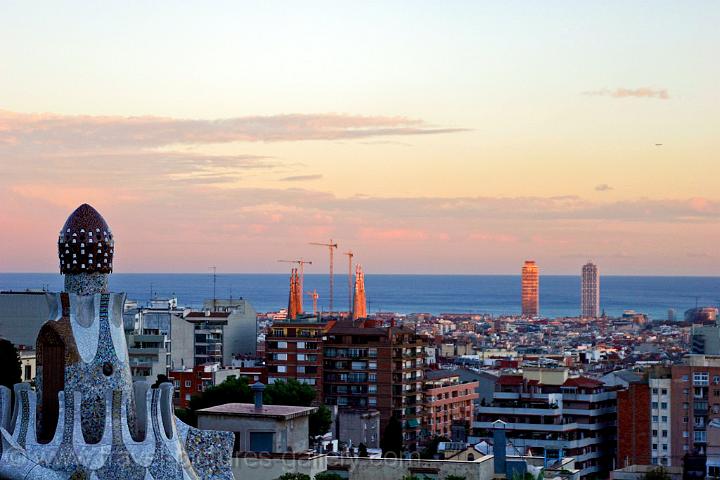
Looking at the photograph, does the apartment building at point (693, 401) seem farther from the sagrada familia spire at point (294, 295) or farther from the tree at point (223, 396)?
the sagrada familia spire at point (294, 295)

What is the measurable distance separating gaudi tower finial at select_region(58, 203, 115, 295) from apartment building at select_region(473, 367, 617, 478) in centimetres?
4074

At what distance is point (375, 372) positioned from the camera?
64.1m

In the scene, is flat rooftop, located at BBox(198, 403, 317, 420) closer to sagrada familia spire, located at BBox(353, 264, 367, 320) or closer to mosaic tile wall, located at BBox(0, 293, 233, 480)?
mosaic tile wall, located at BBox(0, 293, 233, 480)

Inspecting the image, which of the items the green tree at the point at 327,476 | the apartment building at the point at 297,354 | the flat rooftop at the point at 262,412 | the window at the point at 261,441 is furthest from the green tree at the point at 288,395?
the green tree at the point at 327,476

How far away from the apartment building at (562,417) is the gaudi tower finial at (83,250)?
40.7 meters

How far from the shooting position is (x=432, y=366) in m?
76.7

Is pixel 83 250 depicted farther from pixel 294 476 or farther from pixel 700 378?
pixel 700 378

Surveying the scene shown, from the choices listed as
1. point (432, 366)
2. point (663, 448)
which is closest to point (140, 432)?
point (663, 448)

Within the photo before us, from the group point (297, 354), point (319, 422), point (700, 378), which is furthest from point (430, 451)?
point (297, 354)

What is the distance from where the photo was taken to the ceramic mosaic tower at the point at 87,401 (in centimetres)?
1530

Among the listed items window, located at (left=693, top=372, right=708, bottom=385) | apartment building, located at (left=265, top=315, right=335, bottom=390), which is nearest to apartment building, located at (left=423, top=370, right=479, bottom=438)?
apartment building, located at (left=265, top=315, right=335, bottom=390)

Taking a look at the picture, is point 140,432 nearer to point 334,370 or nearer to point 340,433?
point 340,433

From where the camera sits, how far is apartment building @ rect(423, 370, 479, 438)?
215 feet

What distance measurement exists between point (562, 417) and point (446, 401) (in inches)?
385
